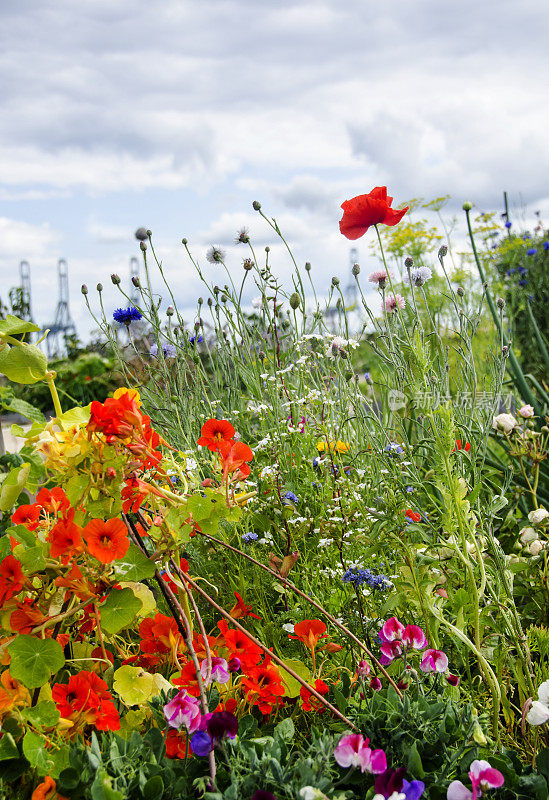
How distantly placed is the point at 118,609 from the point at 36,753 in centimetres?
27

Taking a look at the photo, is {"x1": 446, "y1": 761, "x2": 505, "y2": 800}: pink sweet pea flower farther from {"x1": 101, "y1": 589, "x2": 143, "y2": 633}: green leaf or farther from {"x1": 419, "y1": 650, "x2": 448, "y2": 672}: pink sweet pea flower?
{"x1": 101, "y1": 589, "x2": 143, "y2": 633}: green leaf

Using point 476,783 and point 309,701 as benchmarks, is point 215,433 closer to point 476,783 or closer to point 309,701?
point 309,701

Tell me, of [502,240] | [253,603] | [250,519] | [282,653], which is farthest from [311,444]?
[502,240]

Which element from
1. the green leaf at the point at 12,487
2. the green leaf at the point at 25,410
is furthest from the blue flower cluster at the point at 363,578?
the green leaf at the point at 25,410

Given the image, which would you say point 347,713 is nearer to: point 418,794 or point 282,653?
point 418,794

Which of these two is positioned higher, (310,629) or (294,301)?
(294,301)

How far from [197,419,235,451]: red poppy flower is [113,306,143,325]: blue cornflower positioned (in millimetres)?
1641

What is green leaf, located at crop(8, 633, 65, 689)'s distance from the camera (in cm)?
118

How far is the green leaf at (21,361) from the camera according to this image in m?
1.38

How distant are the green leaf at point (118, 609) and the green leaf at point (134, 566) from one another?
42mm

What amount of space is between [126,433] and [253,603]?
3.00ft

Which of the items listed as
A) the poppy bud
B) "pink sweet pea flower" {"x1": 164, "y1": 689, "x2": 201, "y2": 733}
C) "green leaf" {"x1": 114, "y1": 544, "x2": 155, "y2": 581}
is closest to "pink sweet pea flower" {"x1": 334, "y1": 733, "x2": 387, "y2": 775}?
"pink sweet pea flower" {"x1": 164, "y1": 689, "x2": 201, "y2": 733}

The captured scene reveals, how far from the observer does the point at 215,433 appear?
4.76 feet

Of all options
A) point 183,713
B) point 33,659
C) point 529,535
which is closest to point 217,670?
point 183,713
